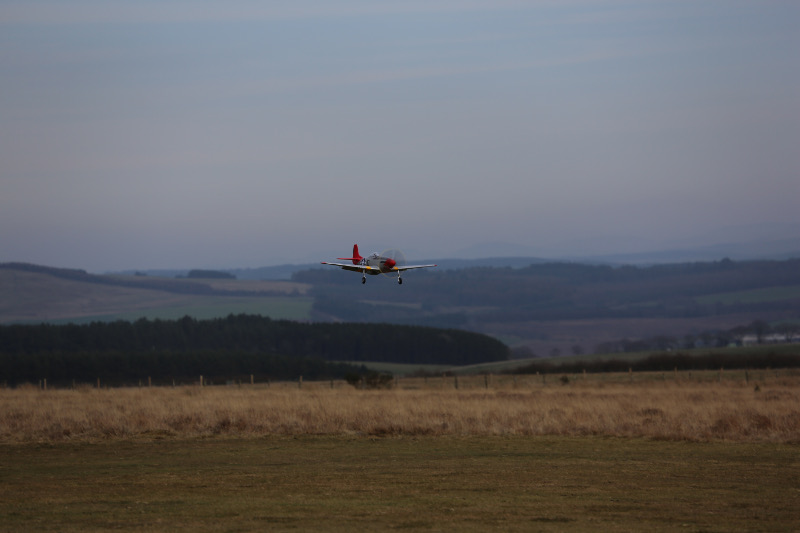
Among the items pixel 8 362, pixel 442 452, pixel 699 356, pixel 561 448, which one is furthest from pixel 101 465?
pixel 8 362

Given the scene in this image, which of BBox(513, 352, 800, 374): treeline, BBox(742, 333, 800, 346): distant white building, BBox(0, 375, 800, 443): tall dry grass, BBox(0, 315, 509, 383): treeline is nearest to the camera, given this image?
BBox(0, 375, 800, 443): tall dry grass

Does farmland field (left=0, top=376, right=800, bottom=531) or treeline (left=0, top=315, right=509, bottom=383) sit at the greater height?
farmland field (left=0, top=376, right=800, bottom=531)

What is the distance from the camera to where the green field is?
17.0 metres

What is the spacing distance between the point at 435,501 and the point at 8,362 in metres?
127

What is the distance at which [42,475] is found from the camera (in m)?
24.4

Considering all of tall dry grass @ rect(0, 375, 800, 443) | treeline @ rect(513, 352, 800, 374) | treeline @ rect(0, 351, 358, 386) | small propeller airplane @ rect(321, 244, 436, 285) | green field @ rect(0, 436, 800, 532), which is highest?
small propeller airplane @ rect(321, 244, 436, 285)

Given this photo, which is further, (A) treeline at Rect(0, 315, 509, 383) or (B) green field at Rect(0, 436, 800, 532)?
(A) treeline at Rect(0, 315, 509, 383)

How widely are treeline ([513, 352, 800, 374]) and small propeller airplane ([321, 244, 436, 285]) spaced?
8387cm

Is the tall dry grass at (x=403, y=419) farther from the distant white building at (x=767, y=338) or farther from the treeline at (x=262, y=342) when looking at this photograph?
the distant white building at (x=767, y=338)

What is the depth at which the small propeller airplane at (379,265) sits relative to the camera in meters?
14.4

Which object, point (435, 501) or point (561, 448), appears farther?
point (561, 448)

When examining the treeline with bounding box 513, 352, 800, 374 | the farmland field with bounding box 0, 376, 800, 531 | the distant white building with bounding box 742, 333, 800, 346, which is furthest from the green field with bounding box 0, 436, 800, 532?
the distant white building with bounding box 742, 333, 800, 346

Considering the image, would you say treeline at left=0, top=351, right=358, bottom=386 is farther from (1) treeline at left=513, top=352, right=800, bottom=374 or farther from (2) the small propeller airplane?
(2) the small propeller airplane

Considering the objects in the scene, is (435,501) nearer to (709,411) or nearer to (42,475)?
(42,475)
